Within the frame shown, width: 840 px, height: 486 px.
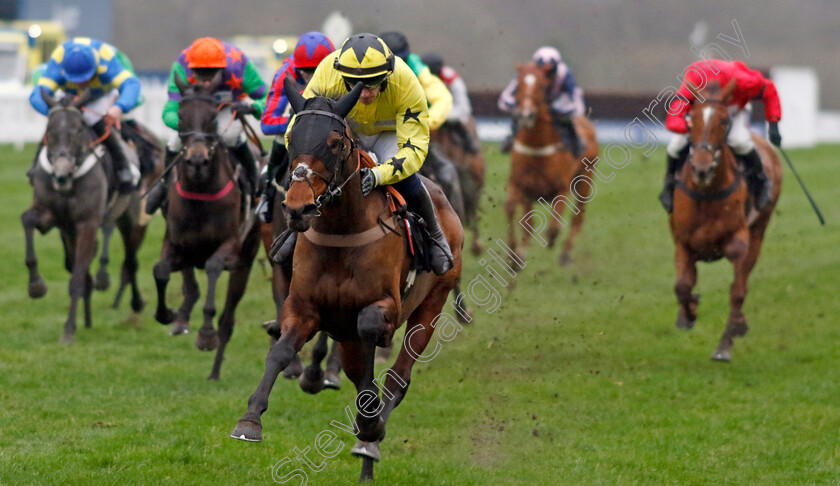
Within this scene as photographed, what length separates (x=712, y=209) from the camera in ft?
28.8

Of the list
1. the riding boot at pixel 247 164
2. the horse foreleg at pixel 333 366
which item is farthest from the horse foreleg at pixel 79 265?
the horse foreleg at pixel 333 366

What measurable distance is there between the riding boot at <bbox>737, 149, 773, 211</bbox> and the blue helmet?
5.58 metres

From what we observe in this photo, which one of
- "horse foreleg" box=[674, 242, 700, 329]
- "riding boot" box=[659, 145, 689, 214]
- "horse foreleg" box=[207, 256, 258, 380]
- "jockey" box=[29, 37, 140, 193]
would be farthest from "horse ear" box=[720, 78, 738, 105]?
"jockey" box=[29, 37, 140, 193]

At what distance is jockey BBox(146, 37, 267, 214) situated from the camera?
8.02 meters

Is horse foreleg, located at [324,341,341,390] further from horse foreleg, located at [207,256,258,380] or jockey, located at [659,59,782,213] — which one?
jockey, located at [659,59,782,213]

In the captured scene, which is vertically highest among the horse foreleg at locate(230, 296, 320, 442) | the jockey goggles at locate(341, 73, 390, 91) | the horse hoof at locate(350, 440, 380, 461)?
the jockey goggles at locate(341, 73, 390, 91)

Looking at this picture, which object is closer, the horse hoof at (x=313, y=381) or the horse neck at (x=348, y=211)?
the horse neck at (x=348, y=211)

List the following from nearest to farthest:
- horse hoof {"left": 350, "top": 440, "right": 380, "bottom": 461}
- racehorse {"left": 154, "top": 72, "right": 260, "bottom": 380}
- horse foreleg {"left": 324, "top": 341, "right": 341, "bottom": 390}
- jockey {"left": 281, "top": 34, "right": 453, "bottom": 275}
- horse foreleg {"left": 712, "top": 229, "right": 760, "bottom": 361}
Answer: jockey {"left": 281, "top": 34, "right": 453, "bottom": 275} → horse hoof {"left": 350, "top": 440, "right": 380, "bottom": 461} → horse foreleg {"left": 324, "top": 341, "right": 341, "bottom": 390} → racehorse {"left": 154, "top": 72, "right": 260, "bottom": 380} → horse foreleg {"left": 712, "top": 229, "right": 760, "bottom": 361}

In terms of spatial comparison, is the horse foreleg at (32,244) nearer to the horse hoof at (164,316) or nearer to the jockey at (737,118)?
the horse hoof at (164,316)

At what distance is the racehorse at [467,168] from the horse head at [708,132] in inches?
123

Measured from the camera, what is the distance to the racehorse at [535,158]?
13070mm

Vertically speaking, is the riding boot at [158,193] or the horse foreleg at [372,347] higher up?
the horse foreleg at [372,347]

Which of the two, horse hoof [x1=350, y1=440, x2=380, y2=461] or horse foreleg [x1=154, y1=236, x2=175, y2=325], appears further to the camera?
horse foreleg [x1=154, y1=236, x2=175, y2=325]

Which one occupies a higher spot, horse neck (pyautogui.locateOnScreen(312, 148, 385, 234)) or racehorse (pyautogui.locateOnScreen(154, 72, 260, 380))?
horse neck (pyautogui.locateOnScreen(312, 148, 385, 234))
